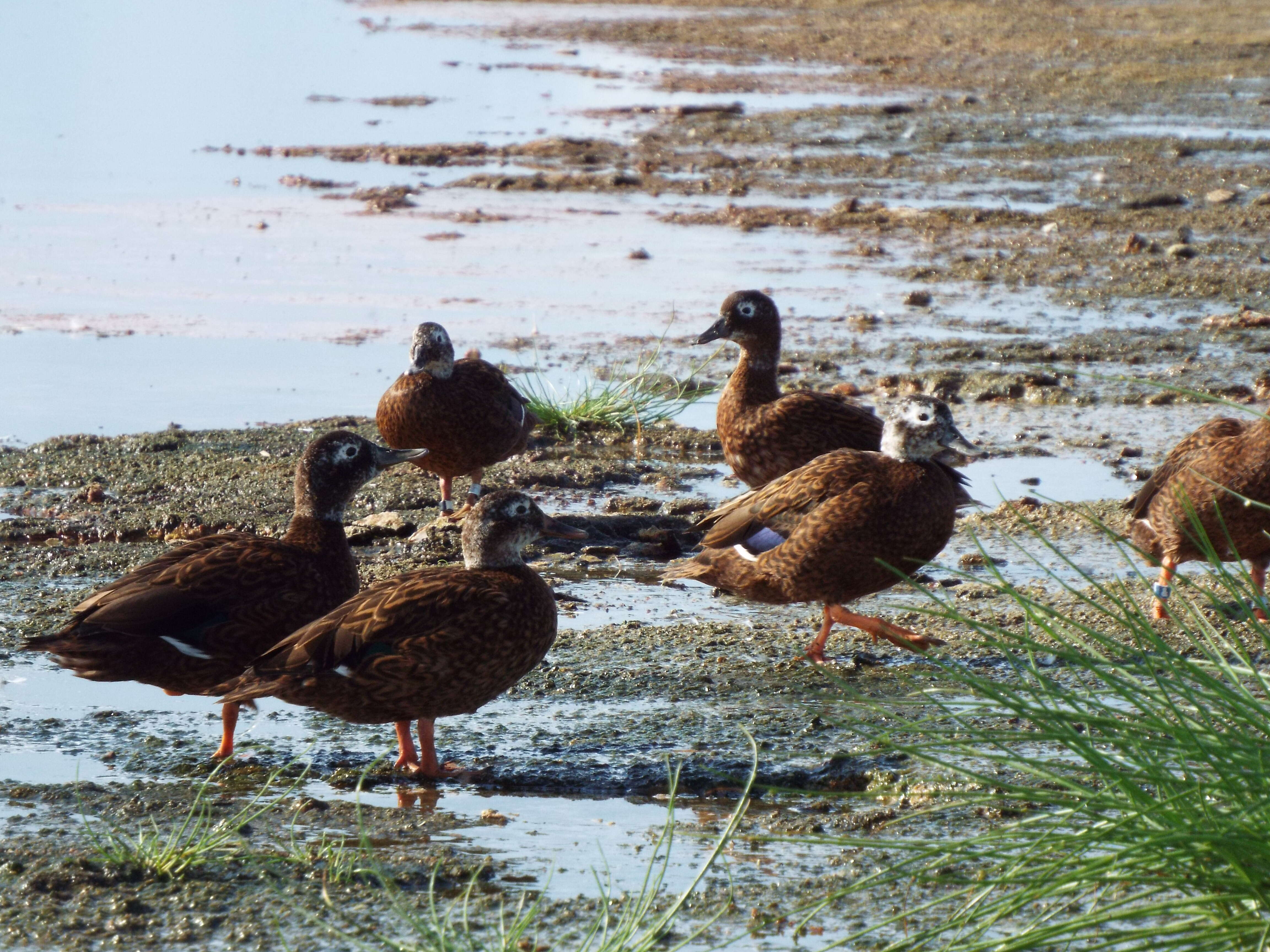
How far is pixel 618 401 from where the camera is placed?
362 inches

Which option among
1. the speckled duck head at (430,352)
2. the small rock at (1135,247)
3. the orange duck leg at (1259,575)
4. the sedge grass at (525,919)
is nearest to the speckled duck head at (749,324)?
the speckled duck head at (430,352)

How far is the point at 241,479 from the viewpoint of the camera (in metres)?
8.16

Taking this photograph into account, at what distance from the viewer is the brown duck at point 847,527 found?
6.14 metres

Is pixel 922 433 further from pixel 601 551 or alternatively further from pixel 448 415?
Result: pixel 448 415

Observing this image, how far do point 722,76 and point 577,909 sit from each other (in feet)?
67.7

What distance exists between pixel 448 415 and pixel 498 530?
2.62m

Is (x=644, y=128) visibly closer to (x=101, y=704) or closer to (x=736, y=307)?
(x=736, y=307)

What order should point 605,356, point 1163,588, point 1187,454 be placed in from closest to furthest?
point 1163,588, point 1187,454, point 605,356

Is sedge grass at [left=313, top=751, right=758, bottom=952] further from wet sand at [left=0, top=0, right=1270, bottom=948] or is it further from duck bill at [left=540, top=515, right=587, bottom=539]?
duck bill at [left=540, top=515, right=587, bottom=539]

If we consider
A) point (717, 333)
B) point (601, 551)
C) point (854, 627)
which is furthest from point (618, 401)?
point (854, 627)

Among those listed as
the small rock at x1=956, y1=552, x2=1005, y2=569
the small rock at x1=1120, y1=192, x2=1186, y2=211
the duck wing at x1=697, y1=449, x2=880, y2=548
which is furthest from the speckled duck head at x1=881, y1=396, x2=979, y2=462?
the small rock at x1=1120, y1=192, x2=1186, y2=211

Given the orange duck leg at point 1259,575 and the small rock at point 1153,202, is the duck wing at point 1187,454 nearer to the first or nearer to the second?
the orange duck leg at point 1259,575

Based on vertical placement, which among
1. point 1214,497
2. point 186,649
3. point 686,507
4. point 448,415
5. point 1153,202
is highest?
point 1153,202

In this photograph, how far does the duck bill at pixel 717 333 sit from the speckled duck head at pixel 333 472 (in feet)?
8.49
